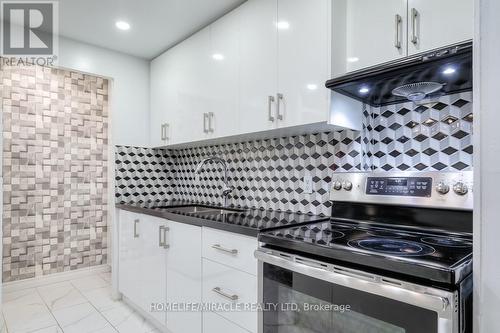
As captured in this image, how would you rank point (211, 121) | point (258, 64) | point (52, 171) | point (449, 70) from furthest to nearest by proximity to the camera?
point (52, 171), point (211, 121), point (258, 64), point (449, 70)

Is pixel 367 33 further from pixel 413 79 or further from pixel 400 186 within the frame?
pixel 400 186

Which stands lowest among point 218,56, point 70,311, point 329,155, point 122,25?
point 70,311

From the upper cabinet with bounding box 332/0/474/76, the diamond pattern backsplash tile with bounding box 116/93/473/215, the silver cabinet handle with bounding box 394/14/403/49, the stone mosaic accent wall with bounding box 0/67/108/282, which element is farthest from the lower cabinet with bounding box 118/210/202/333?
the silver cabinet handle with bounding box 394/14/403/49

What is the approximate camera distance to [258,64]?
1836mm

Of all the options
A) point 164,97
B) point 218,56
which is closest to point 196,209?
point 164,97

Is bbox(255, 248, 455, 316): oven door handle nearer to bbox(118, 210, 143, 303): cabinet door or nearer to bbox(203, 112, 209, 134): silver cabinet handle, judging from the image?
bbox(203, 112, 209, 134): silver cabinet handle

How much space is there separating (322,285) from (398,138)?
0.91m

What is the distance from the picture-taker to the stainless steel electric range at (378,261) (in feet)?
2.92

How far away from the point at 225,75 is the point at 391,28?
1.06 m

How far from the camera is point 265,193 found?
7.32 feet

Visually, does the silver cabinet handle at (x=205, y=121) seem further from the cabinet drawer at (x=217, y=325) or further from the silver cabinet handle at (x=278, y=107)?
the cabinet drawer at (x=217, y=325)

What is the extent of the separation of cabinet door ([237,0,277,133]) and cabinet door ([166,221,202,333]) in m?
0.75

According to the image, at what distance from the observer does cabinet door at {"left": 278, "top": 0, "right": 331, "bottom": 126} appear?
59.2 inches

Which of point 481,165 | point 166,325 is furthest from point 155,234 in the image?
point 481,165
